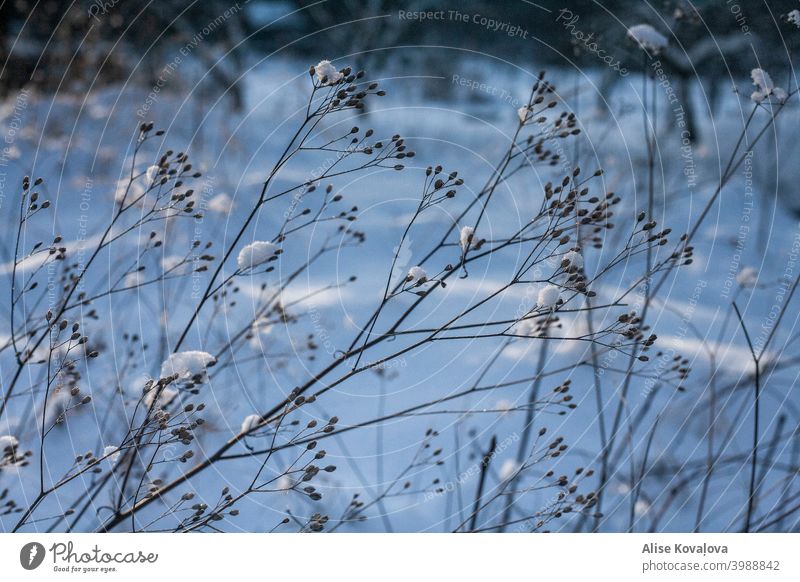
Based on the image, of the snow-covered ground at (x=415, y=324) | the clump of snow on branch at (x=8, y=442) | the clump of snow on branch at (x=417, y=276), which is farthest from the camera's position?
the snow-covered ground at (x=415, y=324)

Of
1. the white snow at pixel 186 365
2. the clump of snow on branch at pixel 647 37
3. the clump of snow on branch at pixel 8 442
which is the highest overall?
the clump of snow on branch at pixel 647 37

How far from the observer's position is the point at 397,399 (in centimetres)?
134

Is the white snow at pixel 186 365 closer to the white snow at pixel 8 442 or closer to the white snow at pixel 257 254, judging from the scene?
the white snow at pixel 257 254

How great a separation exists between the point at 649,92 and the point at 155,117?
4.78 ft

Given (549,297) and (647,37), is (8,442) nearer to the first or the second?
(549,297)

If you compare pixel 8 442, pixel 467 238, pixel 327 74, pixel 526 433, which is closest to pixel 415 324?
pixel 526 433

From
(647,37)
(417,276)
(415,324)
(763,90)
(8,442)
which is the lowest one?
(8,442)

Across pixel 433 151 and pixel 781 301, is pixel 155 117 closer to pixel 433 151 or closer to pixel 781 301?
pixel 433 151

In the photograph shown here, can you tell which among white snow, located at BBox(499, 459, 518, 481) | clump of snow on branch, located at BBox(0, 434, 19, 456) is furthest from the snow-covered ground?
clump of snow on branch, located at BBox(0, 434, 19, 456)

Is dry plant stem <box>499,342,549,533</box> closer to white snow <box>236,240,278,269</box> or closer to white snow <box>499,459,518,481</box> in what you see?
white snow <box>499,459,518,481</box>

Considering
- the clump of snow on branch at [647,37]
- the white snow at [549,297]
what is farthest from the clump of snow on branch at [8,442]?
the clump of snow on branch at [647,37]

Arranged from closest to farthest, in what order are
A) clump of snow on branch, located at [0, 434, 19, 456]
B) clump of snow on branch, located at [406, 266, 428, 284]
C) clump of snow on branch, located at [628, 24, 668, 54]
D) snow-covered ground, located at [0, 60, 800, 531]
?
1. clump of snow on branch, located at [406, 266, 428, 284]
2. clump of snow on branch, located at [0, 434, 19, 456]
3. clump of snow on branch, located at [628, 24, 668, 54]
4. snow-covered ground, located at [0, 60, 800, 531]

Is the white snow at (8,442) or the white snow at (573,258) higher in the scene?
the white snow at (573,258)

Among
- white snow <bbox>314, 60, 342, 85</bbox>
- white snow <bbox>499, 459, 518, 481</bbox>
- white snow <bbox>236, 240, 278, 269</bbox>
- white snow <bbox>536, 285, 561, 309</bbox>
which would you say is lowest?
white snow <bbox>499, 459, 518, 481</bbox>
